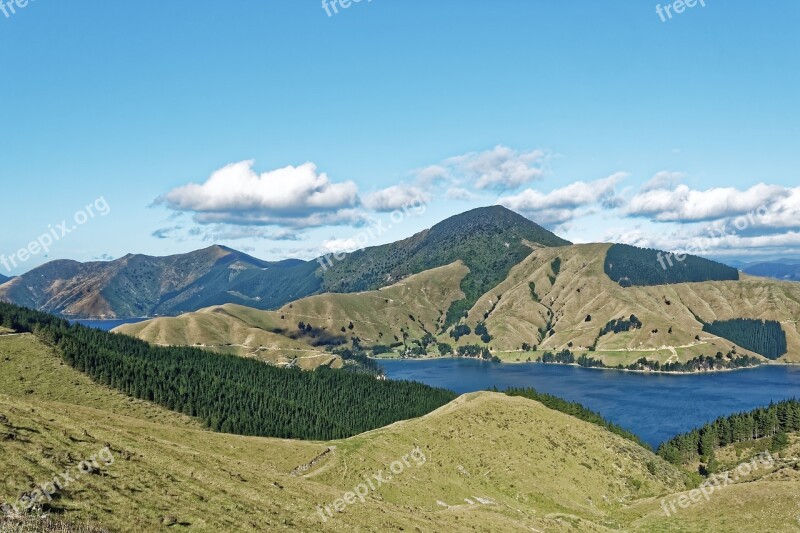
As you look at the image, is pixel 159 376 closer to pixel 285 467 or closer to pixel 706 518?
pixel 285 467

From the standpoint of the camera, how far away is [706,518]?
83.5 metres

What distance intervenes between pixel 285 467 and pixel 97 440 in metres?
42.4
